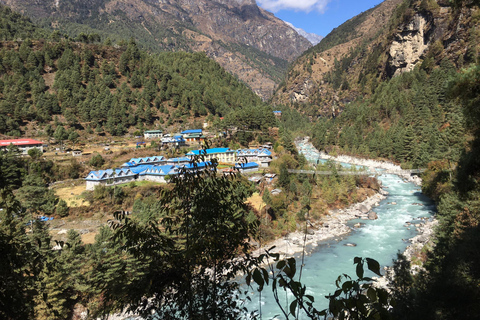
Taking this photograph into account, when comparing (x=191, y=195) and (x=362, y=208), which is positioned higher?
(x=191, y=195)

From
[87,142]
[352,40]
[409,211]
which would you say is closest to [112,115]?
[87,142]

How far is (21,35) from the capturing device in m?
58.7

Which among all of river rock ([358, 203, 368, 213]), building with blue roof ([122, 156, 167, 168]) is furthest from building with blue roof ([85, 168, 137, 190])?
river rock ([358, 203, 368, 213])

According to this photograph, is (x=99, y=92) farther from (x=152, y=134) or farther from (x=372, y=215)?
(x=372, y=215)

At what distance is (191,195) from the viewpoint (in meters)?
3.31

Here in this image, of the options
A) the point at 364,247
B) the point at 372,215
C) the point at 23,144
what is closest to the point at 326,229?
the point at 364,247

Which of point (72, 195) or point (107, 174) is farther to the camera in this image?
point (107, 174)

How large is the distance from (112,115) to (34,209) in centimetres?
2601

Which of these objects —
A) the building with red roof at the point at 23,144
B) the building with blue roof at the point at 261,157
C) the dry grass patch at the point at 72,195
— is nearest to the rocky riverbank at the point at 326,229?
the building with blue roof at the point at 261,157

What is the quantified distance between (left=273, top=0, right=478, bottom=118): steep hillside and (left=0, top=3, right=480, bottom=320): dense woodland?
17.7ft

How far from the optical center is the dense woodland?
3.02m

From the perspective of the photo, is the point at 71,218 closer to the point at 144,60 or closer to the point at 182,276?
the point at 182,276

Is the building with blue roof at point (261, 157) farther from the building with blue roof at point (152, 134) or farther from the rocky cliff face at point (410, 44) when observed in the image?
the rocky cliff face at point (410, 44)

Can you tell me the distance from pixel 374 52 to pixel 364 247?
279 ft
